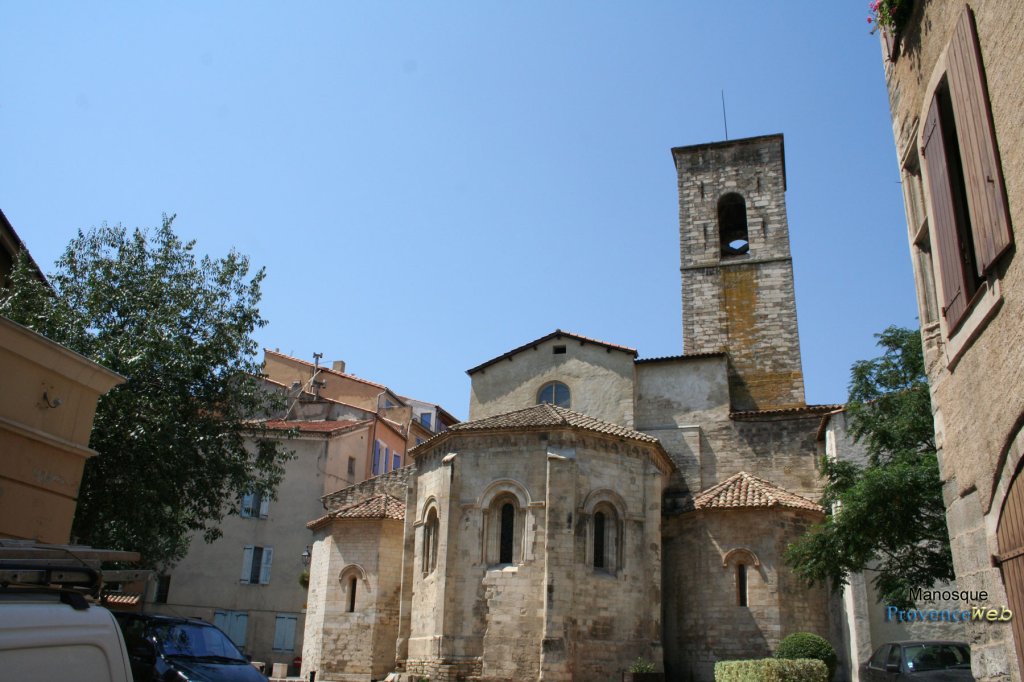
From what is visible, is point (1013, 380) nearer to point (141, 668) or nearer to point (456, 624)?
point (141, 668)

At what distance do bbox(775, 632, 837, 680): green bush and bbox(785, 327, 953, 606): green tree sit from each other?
2.40 m

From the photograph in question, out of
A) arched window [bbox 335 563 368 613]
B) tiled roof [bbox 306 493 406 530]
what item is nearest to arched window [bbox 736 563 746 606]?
tiled roof [bbox 306 493 406 530]

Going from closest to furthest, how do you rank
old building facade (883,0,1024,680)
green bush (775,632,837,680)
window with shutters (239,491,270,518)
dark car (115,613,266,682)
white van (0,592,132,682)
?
1. white van (0,592,132,682)
2. old building facade (883,0,1024,680)
3. dark car (115,613,266,682)
4. green bush (775,632,837,680)
5. window with shutters (239,491,270,518)

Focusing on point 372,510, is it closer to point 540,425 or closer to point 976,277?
point 540,425

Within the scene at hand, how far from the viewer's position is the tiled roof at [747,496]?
20422mm

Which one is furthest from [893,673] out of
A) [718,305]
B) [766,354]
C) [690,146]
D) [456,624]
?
Answer: [690,146]

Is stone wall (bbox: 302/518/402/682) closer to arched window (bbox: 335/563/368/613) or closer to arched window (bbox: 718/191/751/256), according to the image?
arched window (bbox: 335/563/368/613)

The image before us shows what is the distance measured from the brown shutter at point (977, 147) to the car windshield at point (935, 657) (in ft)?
28.9

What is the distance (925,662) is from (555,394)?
1421 cm

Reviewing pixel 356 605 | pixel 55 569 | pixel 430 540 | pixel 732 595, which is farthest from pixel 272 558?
pixel 55 569

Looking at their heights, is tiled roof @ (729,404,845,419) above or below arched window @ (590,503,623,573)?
above

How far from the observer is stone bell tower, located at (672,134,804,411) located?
26094 millimetres

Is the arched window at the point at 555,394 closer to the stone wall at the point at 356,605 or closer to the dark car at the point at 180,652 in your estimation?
the stone wall at the point at 356,605

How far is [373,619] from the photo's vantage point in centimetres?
2183
